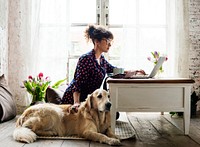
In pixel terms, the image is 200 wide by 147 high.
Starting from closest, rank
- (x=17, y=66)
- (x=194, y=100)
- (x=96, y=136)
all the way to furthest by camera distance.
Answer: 1. (x=96, y=136)
2. (x=194, y=100)
3. (x=17, y=66)

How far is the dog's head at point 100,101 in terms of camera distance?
2.74 meters

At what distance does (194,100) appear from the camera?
167 inches

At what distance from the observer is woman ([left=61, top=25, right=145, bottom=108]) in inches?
127

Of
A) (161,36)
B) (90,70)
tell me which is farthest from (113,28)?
(90,70)

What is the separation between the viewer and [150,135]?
3.01 metres

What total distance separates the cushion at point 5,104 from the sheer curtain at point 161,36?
162 centimetres

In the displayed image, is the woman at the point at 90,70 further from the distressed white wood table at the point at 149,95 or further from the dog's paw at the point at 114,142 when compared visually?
the dog's paw at the point at 114,142

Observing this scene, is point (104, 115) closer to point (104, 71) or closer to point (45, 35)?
point (104, 71)

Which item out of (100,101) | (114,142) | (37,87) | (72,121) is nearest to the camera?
(114,142)

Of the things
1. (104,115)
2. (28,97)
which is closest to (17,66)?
(28,97)

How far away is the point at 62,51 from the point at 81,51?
340mm

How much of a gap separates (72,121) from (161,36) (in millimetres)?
2412

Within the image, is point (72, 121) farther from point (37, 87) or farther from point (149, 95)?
point (37, 87)

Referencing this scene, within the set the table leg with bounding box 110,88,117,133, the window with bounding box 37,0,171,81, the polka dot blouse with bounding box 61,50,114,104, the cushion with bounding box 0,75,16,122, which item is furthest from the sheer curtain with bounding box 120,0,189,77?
the table leg with bounding box 110,88,117,133
